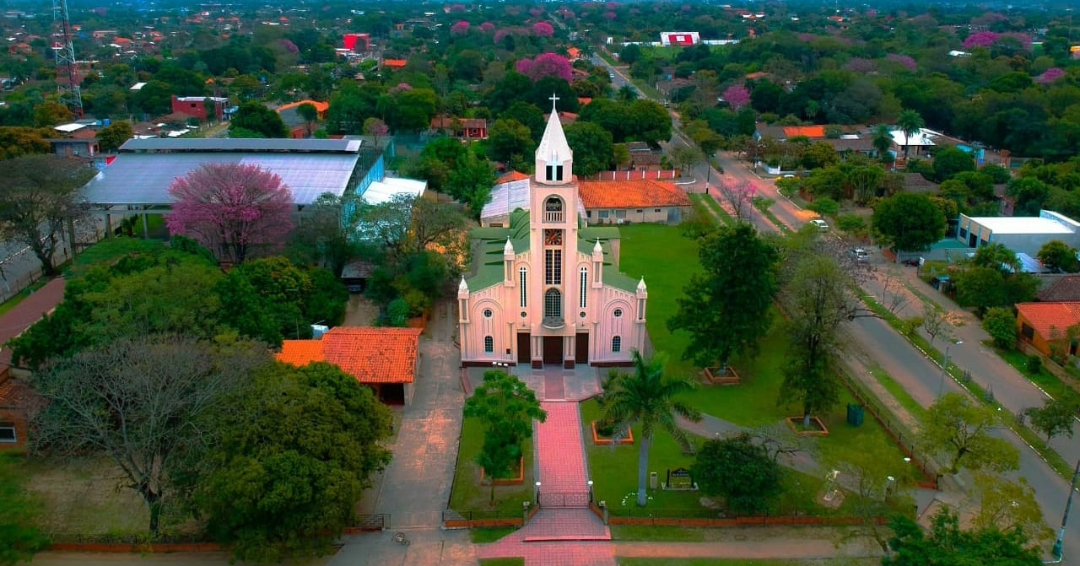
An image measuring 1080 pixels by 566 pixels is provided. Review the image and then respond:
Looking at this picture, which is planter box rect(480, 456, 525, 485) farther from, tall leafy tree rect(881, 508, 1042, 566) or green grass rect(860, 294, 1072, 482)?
green grass rect(860, 294, 1072, 482)

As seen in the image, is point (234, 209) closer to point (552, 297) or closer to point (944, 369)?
point (552, 297)

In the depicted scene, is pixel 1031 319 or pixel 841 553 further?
pixel 1031 319

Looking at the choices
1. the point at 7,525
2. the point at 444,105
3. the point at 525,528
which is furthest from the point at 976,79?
the point at 7,525

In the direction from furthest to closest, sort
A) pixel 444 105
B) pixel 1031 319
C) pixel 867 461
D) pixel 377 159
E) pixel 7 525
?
pixel 444 105
pixel 377 159
pixel 1031 319
pixel 867 461
pixel 7 525

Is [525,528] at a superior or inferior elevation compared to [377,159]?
inferior

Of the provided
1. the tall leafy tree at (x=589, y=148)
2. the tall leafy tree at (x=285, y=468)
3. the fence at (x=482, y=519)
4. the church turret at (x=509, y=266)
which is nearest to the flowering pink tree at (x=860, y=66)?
the tall leafy tree at (x=589, y=148)

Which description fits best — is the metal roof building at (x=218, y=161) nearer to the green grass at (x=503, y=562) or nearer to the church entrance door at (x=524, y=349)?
A: the church entrance door at (x=524, y=349)

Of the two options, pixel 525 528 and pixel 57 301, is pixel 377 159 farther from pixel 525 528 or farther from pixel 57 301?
pixel 525 528

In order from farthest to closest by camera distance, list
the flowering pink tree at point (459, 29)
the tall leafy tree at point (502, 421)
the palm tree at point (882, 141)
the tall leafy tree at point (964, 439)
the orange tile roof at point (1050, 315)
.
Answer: the flowering pink tree at point (459, 29)
the palm tree at point (882, 141)
the orange tile roof at point (1050, 315)
the tall leafy tree at point (502, 421)
the tall leafy tree at point (964, 439)
